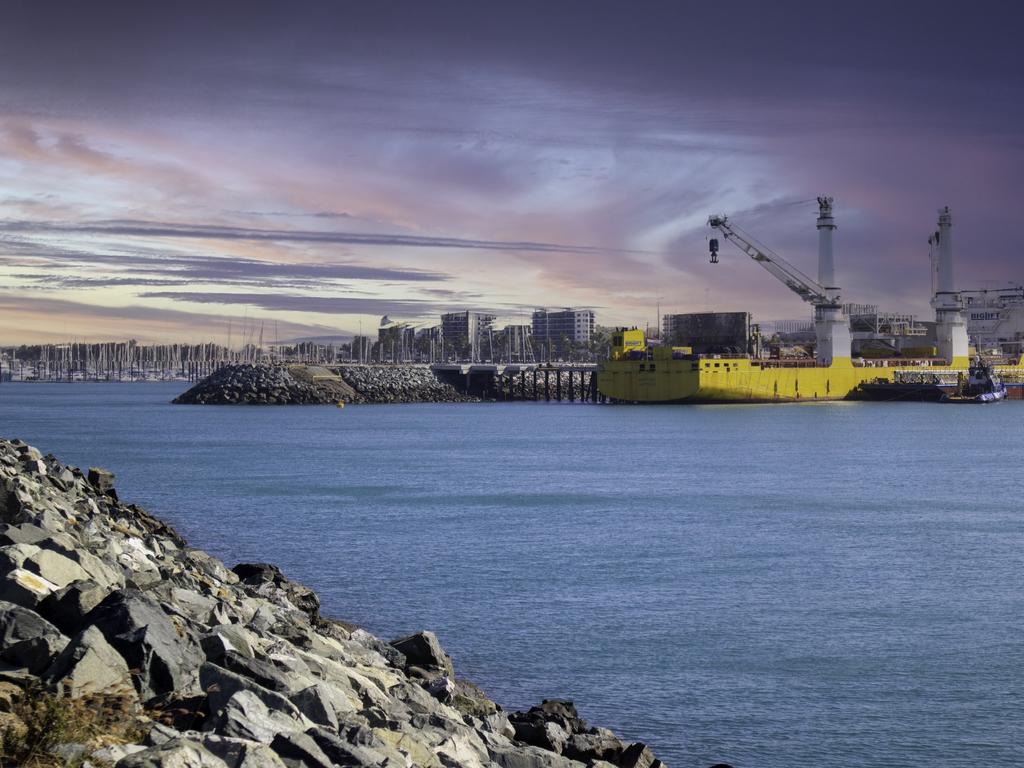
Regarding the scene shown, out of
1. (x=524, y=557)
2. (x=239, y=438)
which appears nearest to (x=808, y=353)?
(x=239, y=438)

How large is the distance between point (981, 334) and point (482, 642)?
129 m

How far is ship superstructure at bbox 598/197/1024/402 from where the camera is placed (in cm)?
9300

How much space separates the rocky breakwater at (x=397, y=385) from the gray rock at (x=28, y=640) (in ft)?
343

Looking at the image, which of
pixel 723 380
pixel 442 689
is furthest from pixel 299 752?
pixel 723 380

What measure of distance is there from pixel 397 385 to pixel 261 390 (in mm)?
14871

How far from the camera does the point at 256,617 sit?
10.9 m

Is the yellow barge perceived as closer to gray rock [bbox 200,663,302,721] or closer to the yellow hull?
the yellow hull

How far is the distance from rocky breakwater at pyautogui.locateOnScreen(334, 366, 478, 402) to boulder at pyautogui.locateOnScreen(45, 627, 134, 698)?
105 metres

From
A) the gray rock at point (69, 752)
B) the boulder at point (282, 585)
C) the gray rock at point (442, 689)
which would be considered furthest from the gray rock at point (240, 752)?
the boulder at point (282, 585)

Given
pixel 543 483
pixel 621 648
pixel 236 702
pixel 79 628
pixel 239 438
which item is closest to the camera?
pixel 236 702

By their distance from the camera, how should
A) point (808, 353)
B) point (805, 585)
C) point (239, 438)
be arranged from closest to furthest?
point (805, 585), point (239, 438), point (808, 353)

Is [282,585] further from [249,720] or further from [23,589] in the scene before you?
[249,720]

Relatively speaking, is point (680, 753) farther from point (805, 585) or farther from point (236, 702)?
point (805, 585)

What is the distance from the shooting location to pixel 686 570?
20297 mm
